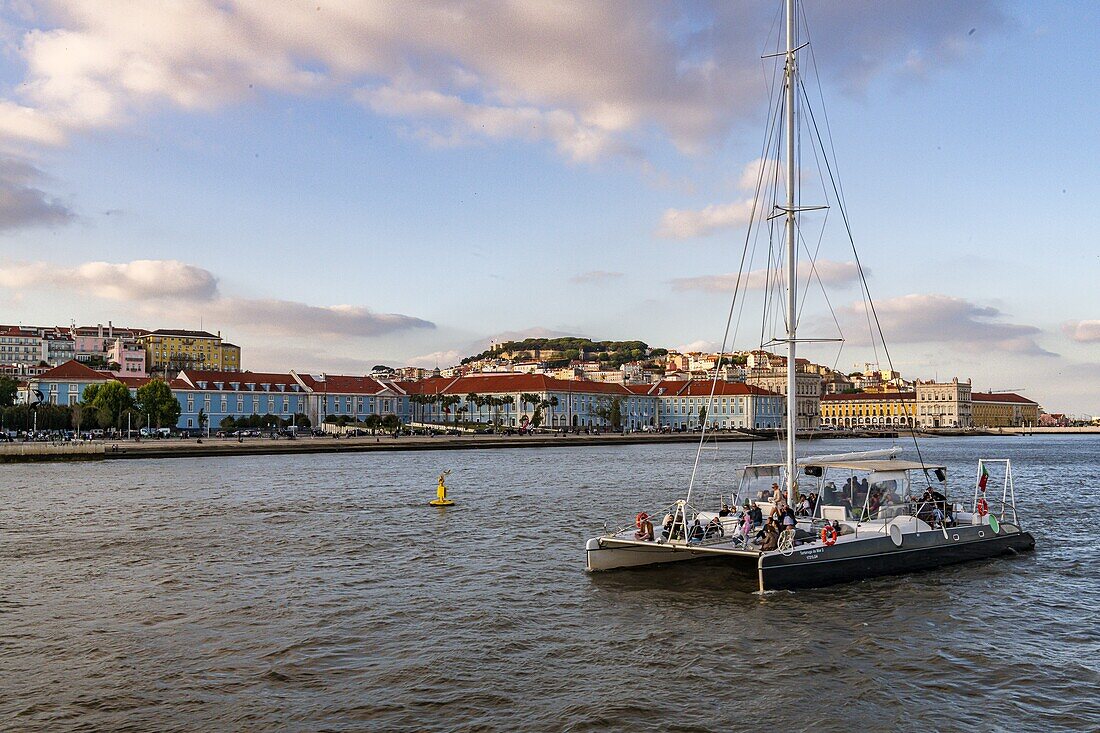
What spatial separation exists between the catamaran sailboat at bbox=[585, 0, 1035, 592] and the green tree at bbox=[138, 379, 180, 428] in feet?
269

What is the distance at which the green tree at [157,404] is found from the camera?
91.4m

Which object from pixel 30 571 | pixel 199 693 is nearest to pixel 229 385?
pixel 30 571

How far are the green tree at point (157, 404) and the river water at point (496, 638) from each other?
225ft

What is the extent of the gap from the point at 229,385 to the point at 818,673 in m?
111

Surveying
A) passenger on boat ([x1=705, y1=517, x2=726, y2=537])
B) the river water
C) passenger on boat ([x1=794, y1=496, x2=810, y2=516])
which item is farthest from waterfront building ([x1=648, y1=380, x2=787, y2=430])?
passenger on boat ([x1=705, y1=517, x2=726, y2=537])

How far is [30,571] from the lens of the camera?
19750 millimetres

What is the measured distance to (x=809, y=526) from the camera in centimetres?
1878

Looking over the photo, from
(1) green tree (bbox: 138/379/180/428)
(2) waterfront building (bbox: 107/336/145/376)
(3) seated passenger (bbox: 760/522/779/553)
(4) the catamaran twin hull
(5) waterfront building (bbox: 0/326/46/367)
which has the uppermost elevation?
(5) waterfront building (bbox: 0/326/46/367)

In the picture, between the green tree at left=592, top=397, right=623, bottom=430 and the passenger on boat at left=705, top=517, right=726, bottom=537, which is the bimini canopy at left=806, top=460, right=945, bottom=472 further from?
the green tree at left=592, top=397, right=623, bottom=430

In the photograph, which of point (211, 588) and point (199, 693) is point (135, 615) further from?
point (199, 693)

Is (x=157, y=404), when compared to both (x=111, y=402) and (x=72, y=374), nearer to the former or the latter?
(x=111, y=402)

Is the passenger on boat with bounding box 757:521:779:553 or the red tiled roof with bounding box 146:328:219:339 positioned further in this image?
the red tiled roof with bounding box 146:328:219:339

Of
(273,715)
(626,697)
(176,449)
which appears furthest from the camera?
(176,449)

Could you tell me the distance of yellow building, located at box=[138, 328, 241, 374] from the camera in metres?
167
